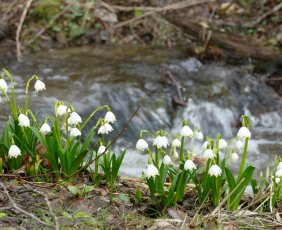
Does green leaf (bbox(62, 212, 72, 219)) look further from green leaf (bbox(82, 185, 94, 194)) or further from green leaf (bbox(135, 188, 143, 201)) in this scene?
green leaf (bbox(135, 188, 143, 201))

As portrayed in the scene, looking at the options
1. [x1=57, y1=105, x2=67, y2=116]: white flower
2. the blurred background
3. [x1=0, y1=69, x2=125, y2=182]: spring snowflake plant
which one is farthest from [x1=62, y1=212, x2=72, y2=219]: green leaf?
the blurred background

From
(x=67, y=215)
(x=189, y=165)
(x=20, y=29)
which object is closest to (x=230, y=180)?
(x=189, y=165)

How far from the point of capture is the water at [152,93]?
5.29 metres

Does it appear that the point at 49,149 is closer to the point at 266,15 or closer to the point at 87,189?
the point at 87,189

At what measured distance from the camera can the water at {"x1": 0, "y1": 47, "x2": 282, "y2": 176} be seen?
5.29 metres

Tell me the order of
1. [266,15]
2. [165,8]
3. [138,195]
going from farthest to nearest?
[266,15] < [165,8] < [138,195]

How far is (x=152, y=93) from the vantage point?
5867 millimetres

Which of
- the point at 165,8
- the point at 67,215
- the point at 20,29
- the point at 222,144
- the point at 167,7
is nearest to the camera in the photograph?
the point at 67,215

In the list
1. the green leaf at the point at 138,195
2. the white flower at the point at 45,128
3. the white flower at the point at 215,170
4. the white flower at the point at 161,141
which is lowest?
the green leaf at the point at 138,195

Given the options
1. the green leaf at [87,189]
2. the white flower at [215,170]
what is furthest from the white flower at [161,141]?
the green leaf at [87,189]

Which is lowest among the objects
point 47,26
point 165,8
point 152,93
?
point 152,93

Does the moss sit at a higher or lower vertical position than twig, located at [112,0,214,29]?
lower

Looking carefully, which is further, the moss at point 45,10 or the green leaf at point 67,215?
the moss at point 45,10

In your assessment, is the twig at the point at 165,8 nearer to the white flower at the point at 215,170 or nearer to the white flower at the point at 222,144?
the white flower at the point at 222,144
